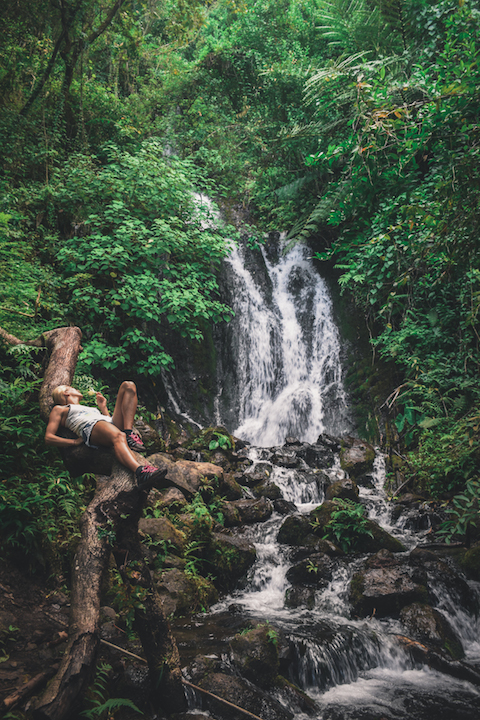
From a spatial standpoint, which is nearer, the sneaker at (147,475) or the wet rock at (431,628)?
the sneaker at (147,475)

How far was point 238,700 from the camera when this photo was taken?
3191mm

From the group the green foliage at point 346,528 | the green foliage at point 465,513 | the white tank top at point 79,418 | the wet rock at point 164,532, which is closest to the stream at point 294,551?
the green foliage at point 346,528

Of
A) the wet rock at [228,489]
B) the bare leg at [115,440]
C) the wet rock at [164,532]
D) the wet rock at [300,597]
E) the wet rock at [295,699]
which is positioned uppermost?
the wet rock at [228,489]

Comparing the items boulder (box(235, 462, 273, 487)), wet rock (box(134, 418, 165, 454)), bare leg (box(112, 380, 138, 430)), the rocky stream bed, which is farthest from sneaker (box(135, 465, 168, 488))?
boulder (box(235, 462, 273, 487))

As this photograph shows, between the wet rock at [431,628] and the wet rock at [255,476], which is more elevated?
the wet rock at [255,476]

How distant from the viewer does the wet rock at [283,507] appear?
22.4ft

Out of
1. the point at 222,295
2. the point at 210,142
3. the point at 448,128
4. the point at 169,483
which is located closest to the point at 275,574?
the point at 169,483

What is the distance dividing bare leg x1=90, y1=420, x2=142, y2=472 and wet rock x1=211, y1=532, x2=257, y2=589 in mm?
2809

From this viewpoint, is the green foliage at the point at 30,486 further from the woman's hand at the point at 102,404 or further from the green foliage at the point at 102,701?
the green foliage at the point at 102,701

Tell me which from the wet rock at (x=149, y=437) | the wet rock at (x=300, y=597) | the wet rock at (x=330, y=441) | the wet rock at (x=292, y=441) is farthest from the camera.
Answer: the wet rock at (x=292, y=441)

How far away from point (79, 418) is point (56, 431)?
0.31 m

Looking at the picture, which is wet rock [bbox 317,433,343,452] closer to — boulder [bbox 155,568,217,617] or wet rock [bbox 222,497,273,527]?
wet rock [bbox 222,497,273,527]

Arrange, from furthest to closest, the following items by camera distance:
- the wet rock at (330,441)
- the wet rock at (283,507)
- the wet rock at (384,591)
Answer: the wet rock at (330,441) < the wet rock at (283,507) < the wet rock at (384,591)

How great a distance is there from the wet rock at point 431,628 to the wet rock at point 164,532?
8.92 ft
